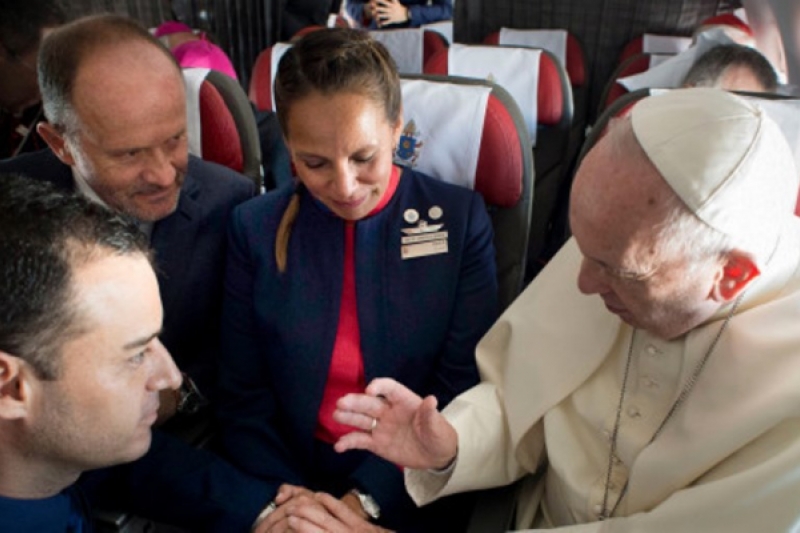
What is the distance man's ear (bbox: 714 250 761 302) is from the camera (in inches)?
38.2

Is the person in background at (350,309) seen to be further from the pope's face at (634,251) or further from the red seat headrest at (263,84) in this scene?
the red seat headrest at (263,84)

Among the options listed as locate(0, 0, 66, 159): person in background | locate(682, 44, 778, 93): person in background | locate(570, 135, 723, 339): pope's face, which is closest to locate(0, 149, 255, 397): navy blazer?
locate(0, 0, 66, 159): person in background

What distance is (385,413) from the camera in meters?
1.33

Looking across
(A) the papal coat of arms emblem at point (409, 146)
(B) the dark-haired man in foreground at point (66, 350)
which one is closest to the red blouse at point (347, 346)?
(A) the papal coat of arms emblem at point (409, 146)

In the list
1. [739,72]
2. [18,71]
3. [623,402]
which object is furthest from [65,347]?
[739,72]

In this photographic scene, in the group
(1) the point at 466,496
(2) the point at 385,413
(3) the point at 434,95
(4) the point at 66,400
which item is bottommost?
(1) the point at 466,496

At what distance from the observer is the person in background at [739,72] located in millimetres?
2195

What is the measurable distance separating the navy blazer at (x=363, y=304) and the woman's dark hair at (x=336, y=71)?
232mm

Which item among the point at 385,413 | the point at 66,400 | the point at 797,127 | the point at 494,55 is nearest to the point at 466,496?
the point at 385,413

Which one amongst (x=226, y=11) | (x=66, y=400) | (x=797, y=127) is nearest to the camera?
(x=66, y=400)

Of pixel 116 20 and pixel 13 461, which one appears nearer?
pixel 13 461

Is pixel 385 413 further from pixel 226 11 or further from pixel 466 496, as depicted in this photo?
pixel 226 11

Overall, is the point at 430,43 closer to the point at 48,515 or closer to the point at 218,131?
the point at 218,131

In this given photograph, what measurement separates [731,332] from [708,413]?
0.44ft
